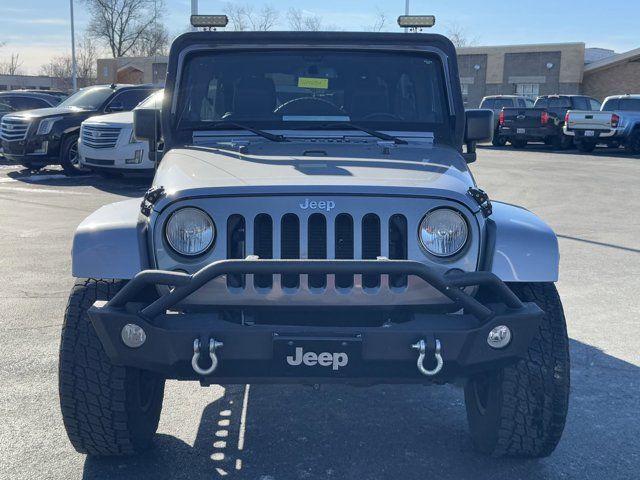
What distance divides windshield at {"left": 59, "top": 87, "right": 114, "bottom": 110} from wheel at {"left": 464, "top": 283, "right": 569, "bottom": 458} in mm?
13229

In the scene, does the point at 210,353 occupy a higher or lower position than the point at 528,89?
lower

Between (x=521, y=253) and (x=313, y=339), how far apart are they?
3.12 ft

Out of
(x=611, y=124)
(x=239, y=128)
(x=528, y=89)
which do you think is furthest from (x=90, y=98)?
(x=528, y=89)

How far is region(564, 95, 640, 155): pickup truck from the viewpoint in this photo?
22219 millimetres

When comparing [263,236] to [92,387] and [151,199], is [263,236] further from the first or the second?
[92,387]

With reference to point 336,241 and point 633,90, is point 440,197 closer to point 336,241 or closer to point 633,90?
point 336,241

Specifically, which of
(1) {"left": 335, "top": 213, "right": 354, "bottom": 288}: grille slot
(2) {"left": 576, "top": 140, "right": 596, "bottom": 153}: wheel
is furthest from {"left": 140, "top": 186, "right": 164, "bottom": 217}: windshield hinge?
(2) {"left": 576, "top": 140, "right": 596, "bottom": 153}: wheel

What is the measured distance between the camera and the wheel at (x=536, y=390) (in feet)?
10.4

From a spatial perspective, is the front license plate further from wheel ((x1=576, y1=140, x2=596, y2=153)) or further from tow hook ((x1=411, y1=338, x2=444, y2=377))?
wheel ((x1=576, y1=140, x2=596, y2=153))

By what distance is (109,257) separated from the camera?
120 inches

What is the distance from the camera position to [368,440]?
3.71 metres

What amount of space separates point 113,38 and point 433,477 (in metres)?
75.5

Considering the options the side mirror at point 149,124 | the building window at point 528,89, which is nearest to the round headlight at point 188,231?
the side mirror at point 149,124

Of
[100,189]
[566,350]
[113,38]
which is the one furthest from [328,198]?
[113,38]
